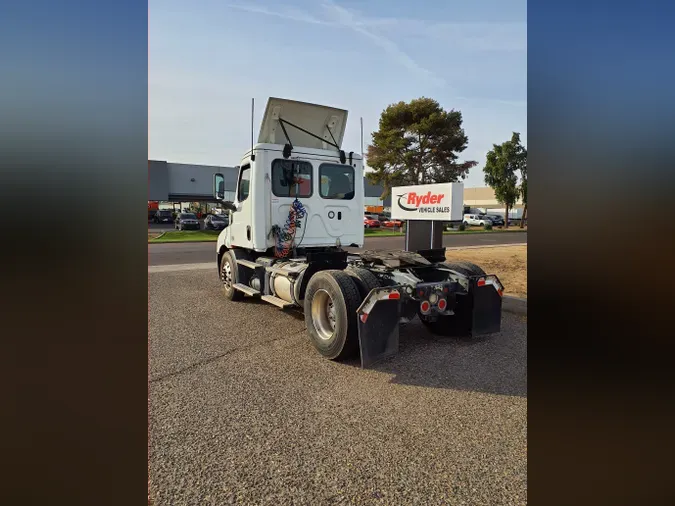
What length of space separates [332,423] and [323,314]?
213 cm

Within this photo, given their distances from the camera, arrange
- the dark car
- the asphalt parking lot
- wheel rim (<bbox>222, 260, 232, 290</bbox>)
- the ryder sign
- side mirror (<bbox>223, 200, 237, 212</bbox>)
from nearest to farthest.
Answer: the asphalt parking lot < side mirror (<bbox>223, 200, 237, 212</bbox>) < wheel rim (<bbox>222, 260, 232, 290</bbox>) < the ryder sign < the dark car

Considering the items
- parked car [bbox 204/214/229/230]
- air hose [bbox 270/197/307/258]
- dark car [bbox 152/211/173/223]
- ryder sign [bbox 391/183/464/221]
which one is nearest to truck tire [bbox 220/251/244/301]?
air hose [bbox 270/197/307/258]

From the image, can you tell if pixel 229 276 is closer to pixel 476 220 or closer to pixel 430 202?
pixel 430 202

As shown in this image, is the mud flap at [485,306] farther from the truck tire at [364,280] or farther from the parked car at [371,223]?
the parked car at [371,223]

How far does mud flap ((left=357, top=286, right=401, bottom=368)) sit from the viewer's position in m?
4.63

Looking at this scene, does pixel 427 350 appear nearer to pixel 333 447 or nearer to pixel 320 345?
pixel 320 345

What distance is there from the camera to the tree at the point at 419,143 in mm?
34312

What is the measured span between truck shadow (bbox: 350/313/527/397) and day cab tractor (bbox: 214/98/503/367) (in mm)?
249

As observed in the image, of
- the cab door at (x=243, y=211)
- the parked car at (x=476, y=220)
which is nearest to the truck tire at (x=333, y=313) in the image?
the cab door at (x=243, y=211)

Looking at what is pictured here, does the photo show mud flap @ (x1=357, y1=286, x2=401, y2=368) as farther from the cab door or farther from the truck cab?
the cab door

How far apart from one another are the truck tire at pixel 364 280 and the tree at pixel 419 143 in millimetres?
29434

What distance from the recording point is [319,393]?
13.7 ft

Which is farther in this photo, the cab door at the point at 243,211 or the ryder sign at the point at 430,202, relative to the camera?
the ryder sign at the point at 430,202
